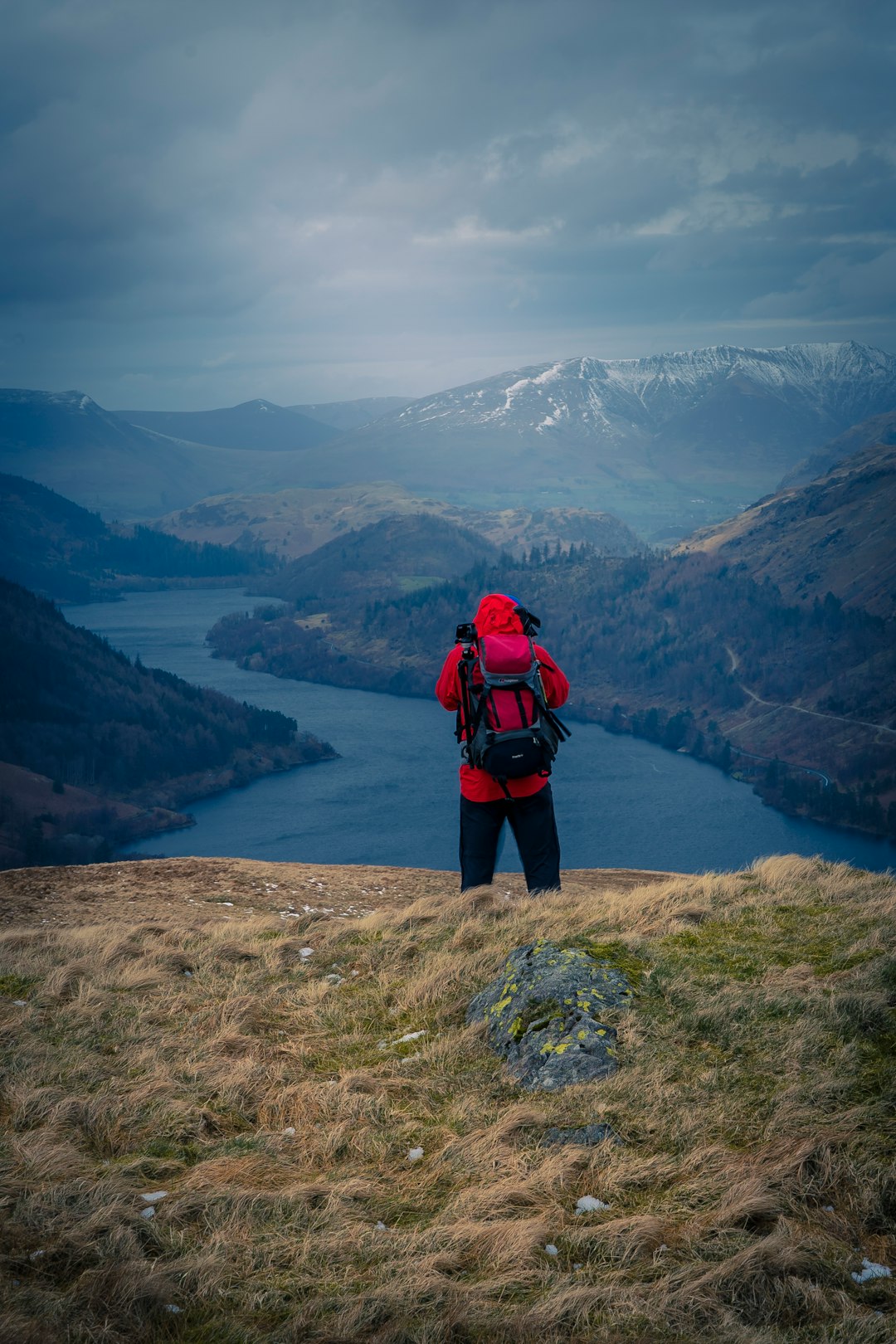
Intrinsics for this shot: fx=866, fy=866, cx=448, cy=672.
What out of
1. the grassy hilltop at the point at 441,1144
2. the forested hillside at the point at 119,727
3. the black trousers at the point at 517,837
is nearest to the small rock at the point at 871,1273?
the grassy hilltop at the point at 441,1144

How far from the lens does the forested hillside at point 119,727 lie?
554ft

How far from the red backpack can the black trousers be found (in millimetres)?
646

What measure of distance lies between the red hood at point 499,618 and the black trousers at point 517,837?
1.88 m

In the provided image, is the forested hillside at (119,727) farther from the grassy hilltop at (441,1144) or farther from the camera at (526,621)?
the grassy hilltop at (441,1144)

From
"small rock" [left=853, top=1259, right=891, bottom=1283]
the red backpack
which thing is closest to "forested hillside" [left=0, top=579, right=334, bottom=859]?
the red backpack

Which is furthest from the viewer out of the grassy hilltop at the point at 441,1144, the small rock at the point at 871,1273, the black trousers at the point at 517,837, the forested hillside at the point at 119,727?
the forested hillside at the point at 119,727

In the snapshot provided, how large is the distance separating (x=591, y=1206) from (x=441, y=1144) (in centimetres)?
116

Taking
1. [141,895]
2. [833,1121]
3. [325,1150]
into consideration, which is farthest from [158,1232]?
[141,895]

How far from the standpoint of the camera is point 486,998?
7.54 m

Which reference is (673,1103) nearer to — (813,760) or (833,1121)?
(833,1121)

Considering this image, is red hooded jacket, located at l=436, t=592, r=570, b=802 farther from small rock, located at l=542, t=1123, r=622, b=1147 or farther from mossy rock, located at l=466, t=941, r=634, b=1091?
small rock, located at l=542, t=1123, r=622, b=1147

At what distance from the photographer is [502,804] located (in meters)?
10.3

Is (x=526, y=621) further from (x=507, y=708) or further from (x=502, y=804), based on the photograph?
(x=502, y=804)

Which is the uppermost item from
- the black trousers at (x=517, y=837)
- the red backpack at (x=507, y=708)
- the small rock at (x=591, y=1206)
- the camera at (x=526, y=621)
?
the camera at (x=526, y=621)
